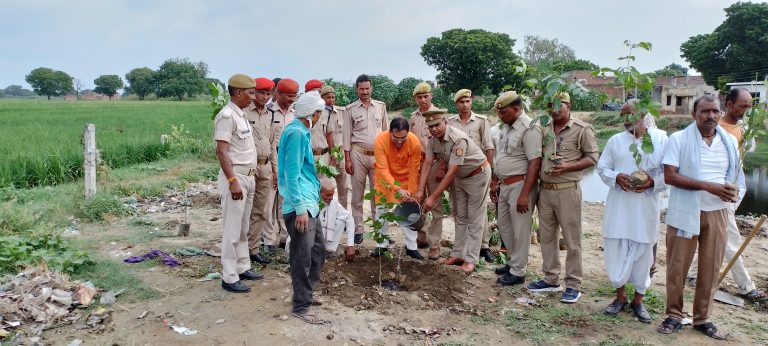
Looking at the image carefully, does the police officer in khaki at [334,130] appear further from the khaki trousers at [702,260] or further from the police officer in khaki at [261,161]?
the khaki trousers at [702,260]

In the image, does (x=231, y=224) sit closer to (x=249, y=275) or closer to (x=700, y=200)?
(x=249, y=275)

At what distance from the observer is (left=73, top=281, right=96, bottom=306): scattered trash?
3.99 m

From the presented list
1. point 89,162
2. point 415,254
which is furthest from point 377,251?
point 89,162

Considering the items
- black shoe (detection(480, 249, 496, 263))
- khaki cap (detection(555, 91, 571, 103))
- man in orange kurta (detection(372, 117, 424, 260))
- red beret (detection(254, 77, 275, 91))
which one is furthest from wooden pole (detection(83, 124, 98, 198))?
khaki cap (detection(555, 91, 571, 103))

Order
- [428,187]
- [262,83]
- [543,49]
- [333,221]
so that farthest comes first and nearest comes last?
[543,49], [428,187], [262,83], [333,221]

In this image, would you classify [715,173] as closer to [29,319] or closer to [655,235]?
[655,235]

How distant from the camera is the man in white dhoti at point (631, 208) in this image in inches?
151

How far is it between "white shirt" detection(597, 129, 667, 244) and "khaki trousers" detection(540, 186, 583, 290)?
0.97 ft

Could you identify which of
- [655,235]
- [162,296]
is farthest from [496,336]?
[162,296]

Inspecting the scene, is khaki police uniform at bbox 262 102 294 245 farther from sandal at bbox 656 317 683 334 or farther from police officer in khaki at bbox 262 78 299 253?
sandal at bbox 656 317 683 334

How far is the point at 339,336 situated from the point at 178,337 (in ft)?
3.54

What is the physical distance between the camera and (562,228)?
14.2 ft

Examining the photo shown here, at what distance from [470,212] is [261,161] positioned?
2083 mm

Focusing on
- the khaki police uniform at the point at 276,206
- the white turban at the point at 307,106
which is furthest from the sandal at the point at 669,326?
the khaki police uniform at the point at 276,206
